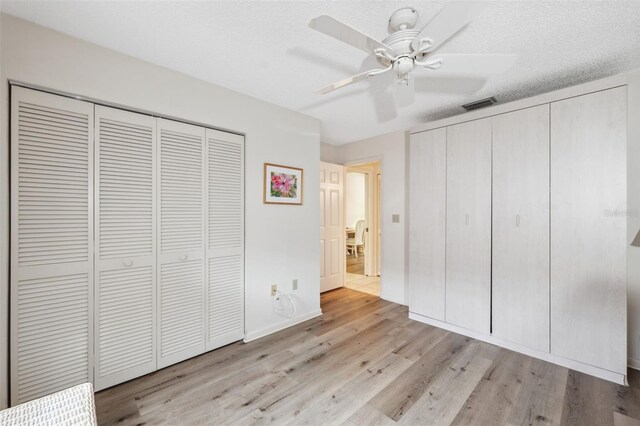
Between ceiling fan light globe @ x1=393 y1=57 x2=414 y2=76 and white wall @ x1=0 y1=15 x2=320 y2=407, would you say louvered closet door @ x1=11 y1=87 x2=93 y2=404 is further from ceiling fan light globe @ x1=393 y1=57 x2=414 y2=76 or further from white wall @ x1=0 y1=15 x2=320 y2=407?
ceiling fan light globe @ x1=393 y1=57 x2=414 y2=76

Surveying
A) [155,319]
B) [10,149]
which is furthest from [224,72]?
[155,319]

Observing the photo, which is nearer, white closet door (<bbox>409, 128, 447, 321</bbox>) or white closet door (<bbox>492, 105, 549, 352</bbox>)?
white closet door (<bbox>492, 105, 549, 352</bbox>)

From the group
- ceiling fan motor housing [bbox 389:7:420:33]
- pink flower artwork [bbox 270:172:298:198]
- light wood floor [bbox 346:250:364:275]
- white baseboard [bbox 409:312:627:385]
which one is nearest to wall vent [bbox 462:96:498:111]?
ceiling fan motor housing [bbox 389:7:420:33]

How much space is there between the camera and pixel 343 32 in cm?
126

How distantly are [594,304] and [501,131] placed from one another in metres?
1.62

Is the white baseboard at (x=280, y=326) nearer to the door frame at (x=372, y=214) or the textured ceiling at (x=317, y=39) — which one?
the door frame at (x=372, y=214)

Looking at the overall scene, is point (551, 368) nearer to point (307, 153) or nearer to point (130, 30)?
point (307, 153)

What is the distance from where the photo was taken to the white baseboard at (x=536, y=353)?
2059mm

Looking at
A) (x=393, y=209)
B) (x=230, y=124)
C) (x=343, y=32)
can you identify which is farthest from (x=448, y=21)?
(x=393, y=209)

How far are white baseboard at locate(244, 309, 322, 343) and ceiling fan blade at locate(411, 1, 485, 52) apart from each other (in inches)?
106

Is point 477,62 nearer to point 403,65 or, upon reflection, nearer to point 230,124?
point 403,65

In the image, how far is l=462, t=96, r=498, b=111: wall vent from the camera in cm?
272

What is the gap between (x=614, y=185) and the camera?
205 centimetres

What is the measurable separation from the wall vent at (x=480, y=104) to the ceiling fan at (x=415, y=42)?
1312 millimetres
